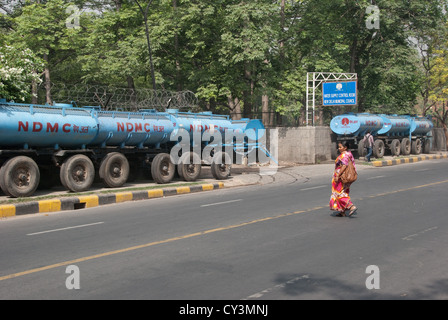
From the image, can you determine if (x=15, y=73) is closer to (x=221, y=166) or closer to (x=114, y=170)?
(x=114, y=170)

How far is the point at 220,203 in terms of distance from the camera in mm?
14086

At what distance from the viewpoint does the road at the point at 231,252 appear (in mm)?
6027

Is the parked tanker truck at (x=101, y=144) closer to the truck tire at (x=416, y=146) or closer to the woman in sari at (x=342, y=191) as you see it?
the woman in sari at (x=342, y=191)

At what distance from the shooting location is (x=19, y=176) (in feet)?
46.0

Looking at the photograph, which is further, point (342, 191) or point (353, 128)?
point (353, 128)

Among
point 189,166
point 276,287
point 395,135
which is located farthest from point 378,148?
point 276,287

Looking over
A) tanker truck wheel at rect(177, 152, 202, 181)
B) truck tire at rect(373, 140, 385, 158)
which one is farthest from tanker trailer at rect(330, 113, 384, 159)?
tanker truck wheel at rect(177, 152, 202, 181)

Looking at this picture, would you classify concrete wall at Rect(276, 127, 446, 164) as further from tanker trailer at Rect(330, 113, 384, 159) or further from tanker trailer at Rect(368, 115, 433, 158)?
tanker trailer at Rect(368, 115, 433, 158)

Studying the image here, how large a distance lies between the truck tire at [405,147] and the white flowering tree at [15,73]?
26.9 metres

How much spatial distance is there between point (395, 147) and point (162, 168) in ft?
68.2

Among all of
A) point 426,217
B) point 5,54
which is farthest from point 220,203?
point 5,54

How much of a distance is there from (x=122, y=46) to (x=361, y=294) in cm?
2695

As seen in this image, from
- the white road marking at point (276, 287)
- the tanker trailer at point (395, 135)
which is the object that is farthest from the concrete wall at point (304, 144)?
the white road marking at point (276, 287)
